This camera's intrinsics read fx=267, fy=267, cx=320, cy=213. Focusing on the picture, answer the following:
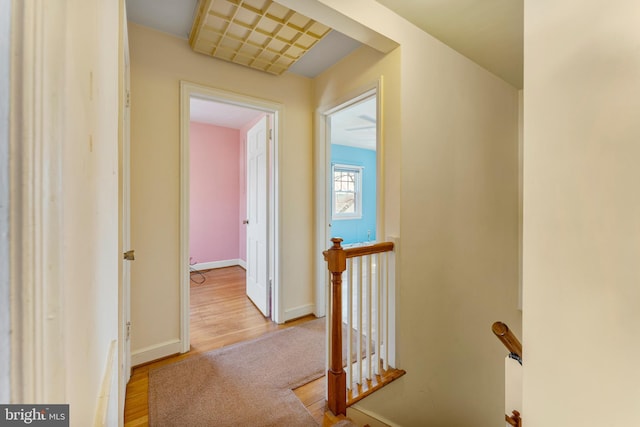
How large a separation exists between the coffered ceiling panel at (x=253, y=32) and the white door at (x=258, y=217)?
1.97 feet

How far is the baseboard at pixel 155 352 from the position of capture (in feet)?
6.06

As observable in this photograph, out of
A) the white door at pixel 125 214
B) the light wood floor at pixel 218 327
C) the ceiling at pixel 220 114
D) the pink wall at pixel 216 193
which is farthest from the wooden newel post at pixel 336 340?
the pink wall at pixel 216 193

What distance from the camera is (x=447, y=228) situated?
2.17 metres

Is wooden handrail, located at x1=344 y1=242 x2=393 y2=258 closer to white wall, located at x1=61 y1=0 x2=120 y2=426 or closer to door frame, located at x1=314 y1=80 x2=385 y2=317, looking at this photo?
door frame, located at x1=314 y1=80 x2=385 y2=317

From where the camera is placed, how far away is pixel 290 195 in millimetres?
2570

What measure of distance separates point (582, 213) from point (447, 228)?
1.58 metres

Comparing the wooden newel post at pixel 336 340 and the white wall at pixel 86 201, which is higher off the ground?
the white wall at pixel 86 201

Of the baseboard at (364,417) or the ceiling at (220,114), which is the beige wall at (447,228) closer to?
the baseboard at (364,417)

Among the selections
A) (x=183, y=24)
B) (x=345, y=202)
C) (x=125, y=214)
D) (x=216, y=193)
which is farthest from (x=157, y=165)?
(x=345, y=202)

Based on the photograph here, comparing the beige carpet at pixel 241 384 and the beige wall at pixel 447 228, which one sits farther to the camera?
the beige wall at pixel 447 228

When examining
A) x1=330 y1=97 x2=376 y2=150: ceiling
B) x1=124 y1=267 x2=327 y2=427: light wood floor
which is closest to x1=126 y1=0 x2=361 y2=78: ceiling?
x1=330 y1=97 x2=376 y2=150: ceiling

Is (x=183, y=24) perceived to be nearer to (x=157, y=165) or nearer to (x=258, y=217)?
(x=157, y=165)

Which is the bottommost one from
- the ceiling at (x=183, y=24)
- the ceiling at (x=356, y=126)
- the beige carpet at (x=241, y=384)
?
the beige carpet at (x=241, y=384)

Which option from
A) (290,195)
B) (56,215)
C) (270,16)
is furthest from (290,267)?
(56,215)
